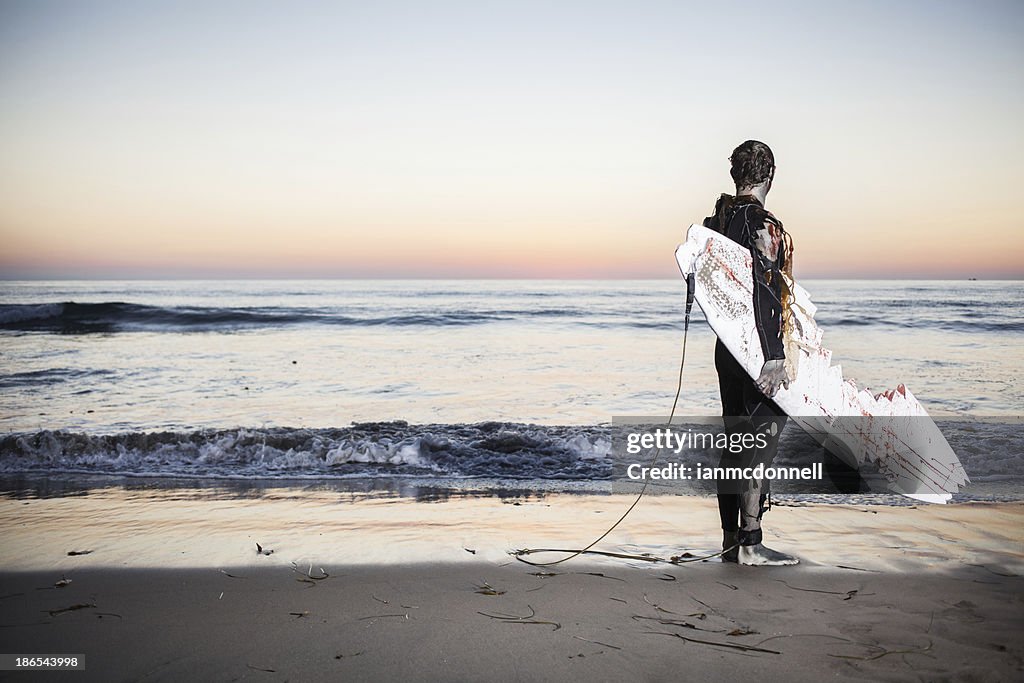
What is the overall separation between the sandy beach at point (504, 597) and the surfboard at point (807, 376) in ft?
1.79

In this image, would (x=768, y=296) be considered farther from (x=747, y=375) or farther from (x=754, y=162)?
(x=754, y=162)

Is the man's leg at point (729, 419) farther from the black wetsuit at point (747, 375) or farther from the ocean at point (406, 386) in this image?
the ocean at point (406, 386)

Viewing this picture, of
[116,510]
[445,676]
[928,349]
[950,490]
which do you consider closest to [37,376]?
[116,510]

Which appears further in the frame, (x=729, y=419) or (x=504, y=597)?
(x=729, y=419)

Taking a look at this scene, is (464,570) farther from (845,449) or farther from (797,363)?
(845,449)

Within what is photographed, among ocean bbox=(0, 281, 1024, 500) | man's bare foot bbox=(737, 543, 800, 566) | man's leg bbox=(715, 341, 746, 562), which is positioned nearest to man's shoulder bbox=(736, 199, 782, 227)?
man's leg bbox=(715, 341, 746, 562)

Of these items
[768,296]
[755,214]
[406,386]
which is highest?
[755,214]

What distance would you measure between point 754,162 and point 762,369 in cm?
103

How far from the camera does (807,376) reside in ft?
12.2

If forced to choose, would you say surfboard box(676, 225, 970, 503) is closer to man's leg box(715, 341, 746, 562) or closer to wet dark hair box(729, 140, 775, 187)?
man's leg box(715, 341, 746, 562)

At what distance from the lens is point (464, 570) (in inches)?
147

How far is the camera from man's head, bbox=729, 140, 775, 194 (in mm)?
3635

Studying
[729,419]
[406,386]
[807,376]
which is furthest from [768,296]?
[406,386]

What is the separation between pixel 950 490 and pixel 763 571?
67.2 inches
